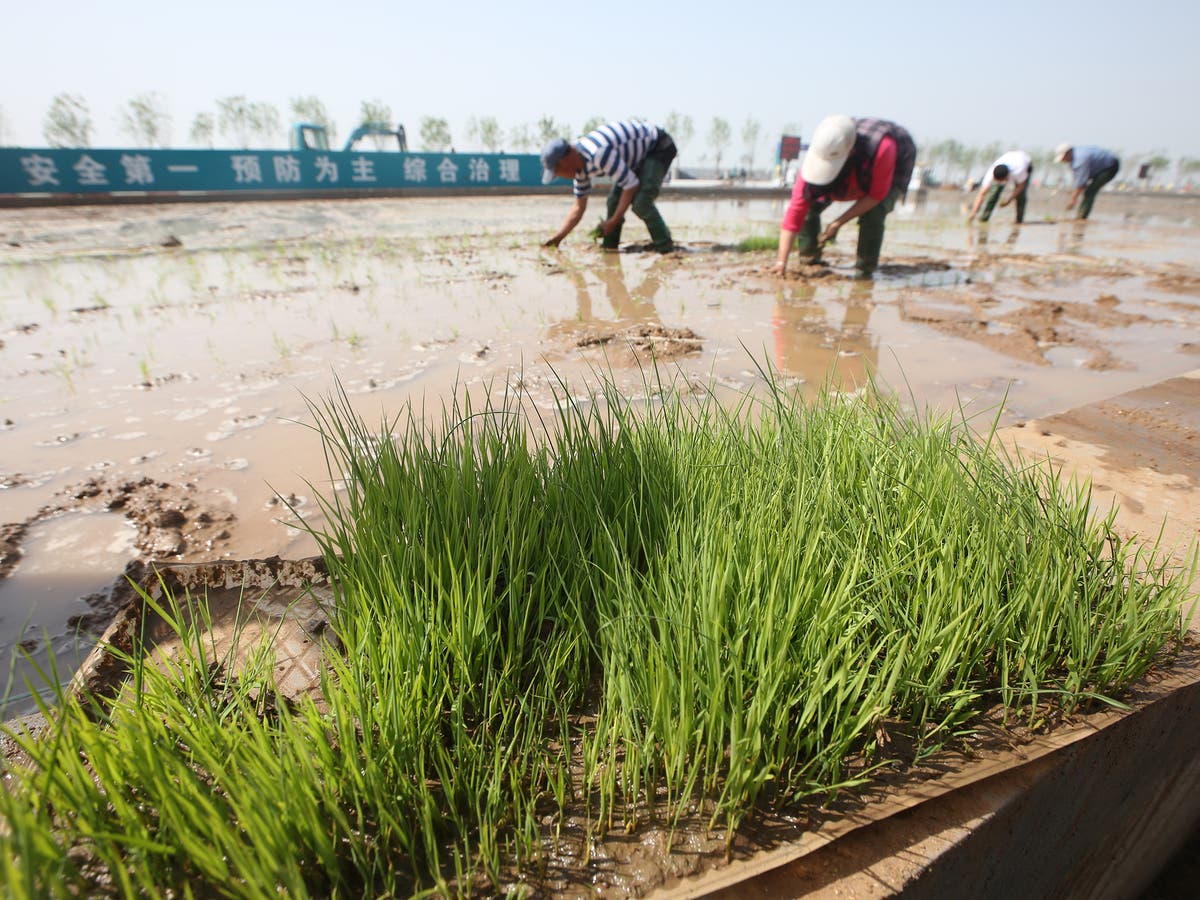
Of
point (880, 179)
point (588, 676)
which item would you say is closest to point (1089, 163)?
point (880, 179)

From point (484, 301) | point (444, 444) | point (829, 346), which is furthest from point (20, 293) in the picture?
point (829, 346)

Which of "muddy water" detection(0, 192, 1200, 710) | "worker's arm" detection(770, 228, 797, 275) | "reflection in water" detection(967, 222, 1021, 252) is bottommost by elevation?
"muddy water" detection(0, 192, 1200, 710)

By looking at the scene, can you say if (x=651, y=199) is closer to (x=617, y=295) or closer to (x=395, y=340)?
(x=617, y=295)

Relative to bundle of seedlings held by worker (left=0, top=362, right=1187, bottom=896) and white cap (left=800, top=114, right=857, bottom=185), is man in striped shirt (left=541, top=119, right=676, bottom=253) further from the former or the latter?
bundle of seedlings held by worker (left=0, top=362, right=1187, bottom=896)

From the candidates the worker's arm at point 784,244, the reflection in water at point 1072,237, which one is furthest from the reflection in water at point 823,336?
the reflection in water at point 1072,237

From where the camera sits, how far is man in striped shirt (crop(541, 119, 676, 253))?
21.7 feet

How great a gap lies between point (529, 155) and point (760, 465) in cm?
2063

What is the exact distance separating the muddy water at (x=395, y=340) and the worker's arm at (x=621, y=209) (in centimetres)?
39

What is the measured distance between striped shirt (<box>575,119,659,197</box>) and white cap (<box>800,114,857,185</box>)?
224 centimetres

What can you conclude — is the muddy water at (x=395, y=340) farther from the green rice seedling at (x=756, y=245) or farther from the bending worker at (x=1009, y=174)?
the bending worker at (x=1009, y=174)

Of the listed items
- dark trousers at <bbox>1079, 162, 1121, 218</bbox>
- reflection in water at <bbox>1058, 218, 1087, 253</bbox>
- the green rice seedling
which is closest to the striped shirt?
the green rice seedling

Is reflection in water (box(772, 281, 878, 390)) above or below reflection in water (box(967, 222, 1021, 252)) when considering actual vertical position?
below

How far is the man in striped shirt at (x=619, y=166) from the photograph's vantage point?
260 inches

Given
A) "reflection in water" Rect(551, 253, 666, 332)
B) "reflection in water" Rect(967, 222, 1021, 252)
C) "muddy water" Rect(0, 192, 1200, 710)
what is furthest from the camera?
"reflection in water" Rect(967, 222, 1021, 252)
